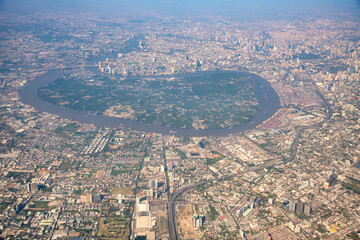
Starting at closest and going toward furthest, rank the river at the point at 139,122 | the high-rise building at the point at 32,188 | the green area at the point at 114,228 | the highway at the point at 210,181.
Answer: the green area at the point at 114,228 < the highway at the point at 210,181 < the high-rise building at the point at 32,188 < the river at the point at 139,122

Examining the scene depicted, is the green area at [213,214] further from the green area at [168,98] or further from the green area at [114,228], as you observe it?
the green area at [168,98]

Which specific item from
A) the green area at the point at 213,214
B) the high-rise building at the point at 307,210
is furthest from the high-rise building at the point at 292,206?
the green area at the point at 213,214

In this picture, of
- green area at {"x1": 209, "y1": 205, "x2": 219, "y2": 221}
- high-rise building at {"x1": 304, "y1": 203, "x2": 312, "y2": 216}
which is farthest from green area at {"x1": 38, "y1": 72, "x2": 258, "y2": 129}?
high-rise building at {"x1": 304, "y1": 203, "x2": 312, "y2": 216}

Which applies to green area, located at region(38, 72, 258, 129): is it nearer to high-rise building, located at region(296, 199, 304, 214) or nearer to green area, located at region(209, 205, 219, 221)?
green area, located at region(209, 205, 219, 221)

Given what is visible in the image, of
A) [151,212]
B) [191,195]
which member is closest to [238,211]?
[191,195]

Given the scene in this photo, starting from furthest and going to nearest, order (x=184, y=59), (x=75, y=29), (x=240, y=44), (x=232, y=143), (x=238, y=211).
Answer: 1. (x=75, y=29)
2. (x=240, y=44)
3. (x=184, y=59)
4. (x=232, y=143)
5. (x=238, y=211)

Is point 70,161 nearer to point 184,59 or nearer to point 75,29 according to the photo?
point 184,59

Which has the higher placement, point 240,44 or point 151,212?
point 240,44

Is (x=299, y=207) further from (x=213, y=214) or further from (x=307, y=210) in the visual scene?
(x=213, y=214)
